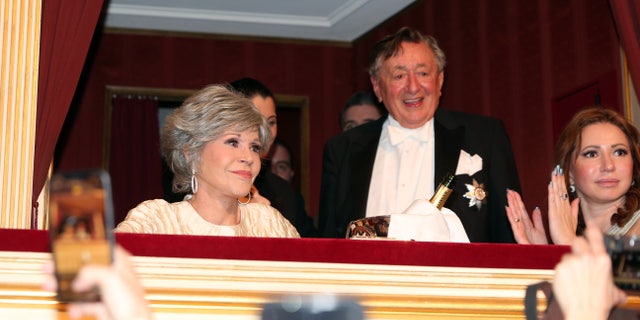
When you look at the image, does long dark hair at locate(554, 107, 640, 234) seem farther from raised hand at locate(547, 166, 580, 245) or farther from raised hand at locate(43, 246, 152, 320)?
raised hand at locate(43, 246, 152, 320)

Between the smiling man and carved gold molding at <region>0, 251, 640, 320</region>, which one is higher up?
the smiling man

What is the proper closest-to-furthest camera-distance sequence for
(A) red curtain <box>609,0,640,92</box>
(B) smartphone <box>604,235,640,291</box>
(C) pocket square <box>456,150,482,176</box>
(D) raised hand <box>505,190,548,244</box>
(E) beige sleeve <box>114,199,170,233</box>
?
1. (B) smartphone <box>604,235,640,291</box>
2. (E) beige sleeve <box>114,199,170,233</box>
3. (D) raised hand <box>505,190,548,244</box>
4. (C) pocket square <box>456,150,482,176</box>
5. (A) red curtain <box>609,0,640,92</box>

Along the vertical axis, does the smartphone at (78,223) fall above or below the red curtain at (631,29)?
below

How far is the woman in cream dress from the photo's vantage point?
333 cm

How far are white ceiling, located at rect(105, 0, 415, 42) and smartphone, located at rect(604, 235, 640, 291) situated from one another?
21.3ft

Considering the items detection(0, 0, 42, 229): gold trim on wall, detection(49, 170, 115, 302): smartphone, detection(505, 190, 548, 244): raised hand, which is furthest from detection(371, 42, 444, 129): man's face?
detection(49, 170, 115, 302): smartphone

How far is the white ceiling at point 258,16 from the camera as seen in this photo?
26.7 ft

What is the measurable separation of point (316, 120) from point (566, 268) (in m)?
7.79

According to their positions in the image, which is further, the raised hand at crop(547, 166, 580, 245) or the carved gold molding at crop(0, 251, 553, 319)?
the raised hand at crop(547, 166, 580, 245)

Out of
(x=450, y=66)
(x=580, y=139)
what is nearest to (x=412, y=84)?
(x=580, y=139)

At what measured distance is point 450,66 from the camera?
25.3ft

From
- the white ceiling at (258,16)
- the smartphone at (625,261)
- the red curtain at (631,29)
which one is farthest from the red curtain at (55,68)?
the white ceiling at (258,16)

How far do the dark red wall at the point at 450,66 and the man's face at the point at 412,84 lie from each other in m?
1.97

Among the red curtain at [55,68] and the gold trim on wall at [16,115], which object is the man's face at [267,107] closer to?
the red curtain at [55,68]
